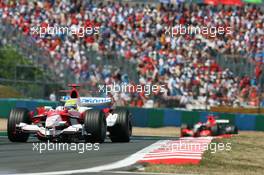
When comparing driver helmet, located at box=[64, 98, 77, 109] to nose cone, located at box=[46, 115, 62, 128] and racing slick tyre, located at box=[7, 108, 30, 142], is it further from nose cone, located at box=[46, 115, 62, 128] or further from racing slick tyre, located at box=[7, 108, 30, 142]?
racing slick tyre, located at box=[7, 108, 30, 142]

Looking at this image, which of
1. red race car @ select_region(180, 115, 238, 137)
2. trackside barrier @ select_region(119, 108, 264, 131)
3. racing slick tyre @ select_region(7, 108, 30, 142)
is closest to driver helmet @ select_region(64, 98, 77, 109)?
racing slick tyre @ select_region(7, 108, 30, 142)

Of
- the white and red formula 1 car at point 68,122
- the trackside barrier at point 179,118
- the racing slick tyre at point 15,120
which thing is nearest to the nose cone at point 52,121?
the white and red formula 1 car at point 68,122

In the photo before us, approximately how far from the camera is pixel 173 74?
1233 inches

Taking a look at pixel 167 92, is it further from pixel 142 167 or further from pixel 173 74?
pixel 142 167

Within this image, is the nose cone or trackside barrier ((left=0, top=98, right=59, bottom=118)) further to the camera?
trackside barrier ((left=0, top=98, right=59, bottom=118))

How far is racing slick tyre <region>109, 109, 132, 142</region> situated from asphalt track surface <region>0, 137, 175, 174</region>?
1.74 metres

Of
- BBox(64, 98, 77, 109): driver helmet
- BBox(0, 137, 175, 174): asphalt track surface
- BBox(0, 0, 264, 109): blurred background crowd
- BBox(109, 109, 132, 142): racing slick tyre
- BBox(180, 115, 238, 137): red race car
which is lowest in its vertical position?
BBox(180, 115, 238, 137): red race car

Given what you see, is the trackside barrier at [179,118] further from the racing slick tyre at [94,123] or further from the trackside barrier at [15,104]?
the racing slick tyre at [94,123]

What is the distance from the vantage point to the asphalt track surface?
1060 cm

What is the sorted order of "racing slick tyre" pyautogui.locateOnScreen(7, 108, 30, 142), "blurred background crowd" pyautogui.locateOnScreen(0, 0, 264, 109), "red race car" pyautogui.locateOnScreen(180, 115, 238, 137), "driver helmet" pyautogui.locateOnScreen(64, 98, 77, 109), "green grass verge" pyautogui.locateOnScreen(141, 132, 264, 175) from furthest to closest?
"blurred background crowd" pyautogui.locateOnScreen(0, 0, 264, 109) < "red race car" pyautogui.locateOnScreen(180, 115, 238, 137) < "driver helmet" pyautogui.locateOnScreen(64, 98, 77, 109) < "racing slick tyre" pyautogui.locateOnScreen(7, 108, 30, 142) < "green grass verge" pyautogui.locateOnScreen(141, 132, 264, 175)

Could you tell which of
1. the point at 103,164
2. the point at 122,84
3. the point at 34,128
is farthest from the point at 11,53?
the point at 103,164

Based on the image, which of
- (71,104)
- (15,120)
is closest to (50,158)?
(15,120)

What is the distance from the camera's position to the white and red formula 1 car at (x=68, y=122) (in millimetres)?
15414

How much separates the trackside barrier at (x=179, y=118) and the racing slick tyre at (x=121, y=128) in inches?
482
